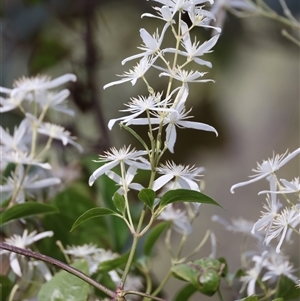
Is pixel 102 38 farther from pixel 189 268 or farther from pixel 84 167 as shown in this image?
pixel 189 268

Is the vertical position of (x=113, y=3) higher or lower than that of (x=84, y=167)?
higher

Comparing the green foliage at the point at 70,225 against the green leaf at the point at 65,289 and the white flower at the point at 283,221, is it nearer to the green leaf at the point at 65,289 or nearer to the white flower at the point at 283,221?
the green leaf at the point at 65,289

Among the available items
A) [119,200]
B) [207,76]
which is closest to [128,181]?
[119,200]

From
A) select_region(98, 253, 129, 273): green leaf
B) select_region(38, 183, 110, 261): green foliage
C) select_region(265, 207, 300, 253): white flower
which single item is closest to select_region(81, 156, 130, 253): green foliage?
select_region(38, 183, 110, 261): green foliage

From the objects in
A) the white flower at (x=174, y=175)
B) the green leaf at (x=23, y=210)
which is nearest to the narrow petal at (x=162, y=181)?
the white flower at (x=174, y=175)

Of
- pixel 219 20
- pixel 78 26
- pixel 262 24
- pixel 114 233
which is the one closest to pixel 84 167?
pixel 114 233
